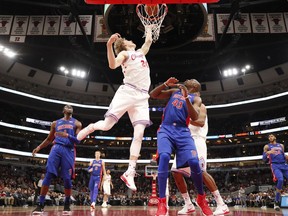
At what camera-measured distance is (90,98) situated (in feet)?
133

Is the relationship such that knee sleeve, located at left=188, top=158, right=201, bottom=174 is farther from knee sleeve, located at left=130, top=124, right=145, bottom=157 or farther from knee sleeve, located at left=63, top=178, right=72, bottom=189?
knee sleeve, located at left=63, top=178, right=72, bottom=189

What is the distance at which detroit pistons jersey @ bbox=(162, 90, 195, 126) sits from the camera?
15.3 feet

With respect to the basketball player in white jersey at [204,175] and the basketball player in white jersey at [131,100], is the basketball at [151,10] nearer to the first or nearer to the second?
the basketball player in white jersey at [131,100]

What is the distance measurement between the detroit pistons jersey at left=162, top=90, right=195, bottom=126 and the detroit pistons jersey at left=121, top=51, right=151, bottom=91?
62 cm

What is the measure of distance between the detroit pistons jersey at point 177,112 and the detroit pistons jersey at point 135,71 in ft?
2.03

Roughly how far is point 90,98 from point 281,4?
26.6 metres

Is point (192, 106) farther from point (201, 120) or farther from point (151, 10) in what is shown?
point (151, 10)

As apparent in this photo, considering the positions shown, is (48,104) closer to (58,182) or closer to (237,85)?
(58,182)

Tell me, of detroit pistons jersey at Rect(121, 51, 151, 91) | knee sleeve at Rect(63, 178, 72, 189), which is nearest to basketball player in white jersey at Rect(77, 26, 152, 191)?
detroit pistons jersey at Rect(121, 51, 151, 91)

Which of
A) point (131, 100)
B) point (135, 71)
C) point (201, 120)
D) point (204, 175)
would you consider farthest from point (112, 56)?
point (204, 175)

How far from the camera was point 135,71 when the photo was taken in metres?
5.19

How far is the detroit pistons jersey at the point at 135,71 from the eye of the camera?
16.9ft

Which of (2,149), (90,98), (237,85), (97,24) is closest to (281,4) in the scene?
(97,24)

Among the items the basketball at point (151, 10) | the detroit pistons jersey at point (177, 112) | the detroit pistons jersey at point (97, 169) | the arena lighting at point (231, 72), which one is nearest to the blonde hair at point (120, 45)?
the detroit pistons jersey at point (177, 112)
